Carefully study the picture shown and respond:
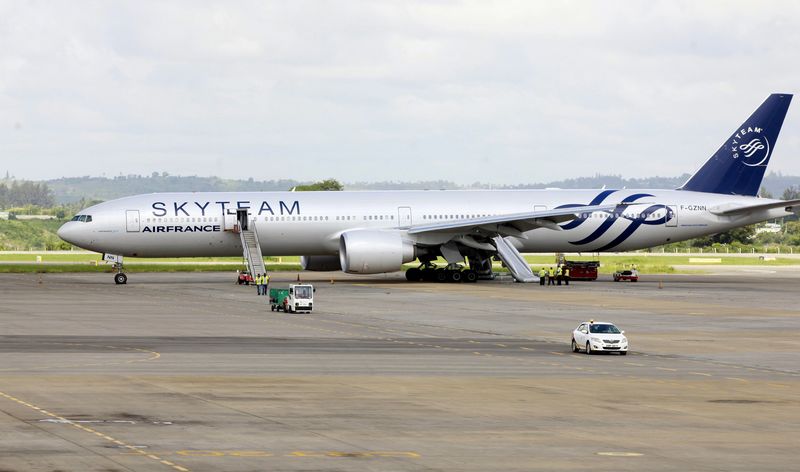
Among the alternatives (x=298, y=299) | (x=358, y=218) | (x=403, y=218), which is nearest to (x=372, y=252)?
(x=358, y=218)

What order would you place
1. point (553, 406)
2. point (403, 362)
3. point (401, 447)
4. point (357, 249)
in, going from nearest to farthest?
point (401, 447), point (553, 406), point (403, 362), point (357, 249)

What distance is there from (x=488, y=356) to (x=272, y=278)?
4778 cm

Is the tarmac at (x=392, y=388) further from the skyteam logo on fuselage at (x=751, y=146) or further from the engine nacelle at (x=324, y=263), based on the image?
the skyteam logo on fuselage at (x=751, y=146)

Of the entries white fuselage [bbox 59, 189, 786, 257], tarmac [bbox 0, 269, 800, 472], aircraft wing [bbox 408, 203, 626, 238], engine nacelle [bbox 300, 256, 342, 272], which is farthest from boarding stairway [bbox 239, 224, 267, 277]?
tarmac [bbox 0, 269, 800, 472]

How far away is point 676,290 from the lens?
70.8 meters

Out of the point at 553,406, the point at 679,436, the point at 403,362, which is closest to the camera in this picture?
the point at 679,436

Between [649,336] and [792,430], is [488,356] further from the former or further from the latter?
[792,430]

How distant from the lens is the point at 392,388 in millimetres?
29672

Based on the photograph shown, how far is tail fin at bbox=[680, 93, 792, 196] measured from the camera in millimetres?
80750

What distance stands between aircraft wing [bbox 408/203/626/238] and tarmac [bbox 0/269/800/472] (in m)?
13.9

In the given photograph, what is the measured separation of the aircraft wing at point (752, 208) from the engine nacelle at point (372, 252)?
20.8 m

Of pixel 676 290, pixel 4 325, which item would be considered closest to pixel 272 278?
pixel 676 290

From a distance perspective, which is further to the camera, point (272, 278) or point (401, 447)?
point (272, 278)

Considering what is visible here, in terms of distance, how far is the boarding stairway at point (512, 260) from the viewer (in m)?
73.9
